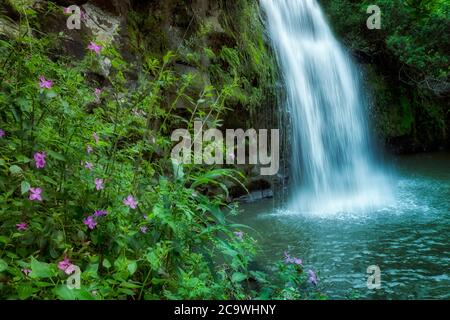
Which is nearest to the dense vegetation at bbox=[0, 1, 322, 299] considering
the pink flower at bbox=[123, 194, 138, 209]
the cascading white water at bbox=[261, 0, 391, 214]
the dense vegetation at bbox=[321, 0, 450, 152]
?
the pink flower at bbox=[123, 194, 138, 209]

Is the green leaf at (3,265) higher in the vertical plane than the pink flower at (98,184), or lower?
lower

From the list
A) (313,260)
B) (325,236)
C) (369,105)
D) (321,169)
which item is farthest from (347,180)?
(313,260)

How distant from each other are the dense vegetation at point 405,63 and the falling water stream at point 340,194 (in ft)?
3.49

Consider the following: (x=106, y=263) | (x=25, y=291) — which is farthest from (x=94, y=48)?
(x=25, y=291)

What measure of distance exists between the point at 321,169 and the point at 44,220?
25.8 feet

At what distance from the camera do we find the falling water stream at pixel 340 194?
13.3 feet

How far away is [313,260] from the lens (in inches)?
168

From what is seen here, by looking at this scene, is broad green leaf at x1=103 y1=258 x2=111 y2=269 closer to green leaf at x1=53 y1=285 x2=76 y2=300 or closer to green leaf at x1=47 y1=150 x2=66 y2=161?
green leaf at x1=53 y1=285 x2=76 y2=300

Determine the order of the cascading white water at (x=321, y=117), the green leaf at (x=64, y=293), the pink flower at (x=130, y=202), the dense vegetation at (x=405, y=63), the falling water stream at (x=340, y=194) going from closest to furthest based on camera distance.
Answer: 1. the green leaf at (x=64, y=293)
2. the pink flower at (x=130, y=202)
3. the falling water stream at (x=340, y=194)
4. the cascading white water at (x=321, y=117)
5. the dense vegetation at (x=405, y=63)

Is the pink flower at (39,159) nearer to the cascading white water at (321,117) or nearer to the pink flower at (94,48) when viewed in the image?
the pink flower at (94,48)

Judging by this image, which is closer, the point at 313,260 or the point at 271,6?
the point at 313,260

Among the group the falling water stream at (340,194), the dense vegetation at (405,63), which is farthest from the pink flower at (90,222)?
the dense vegetation at (405,63)

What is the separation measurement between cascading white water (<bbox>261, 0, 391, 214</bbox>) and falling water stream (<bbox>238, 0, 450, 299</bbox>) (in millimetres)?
29
